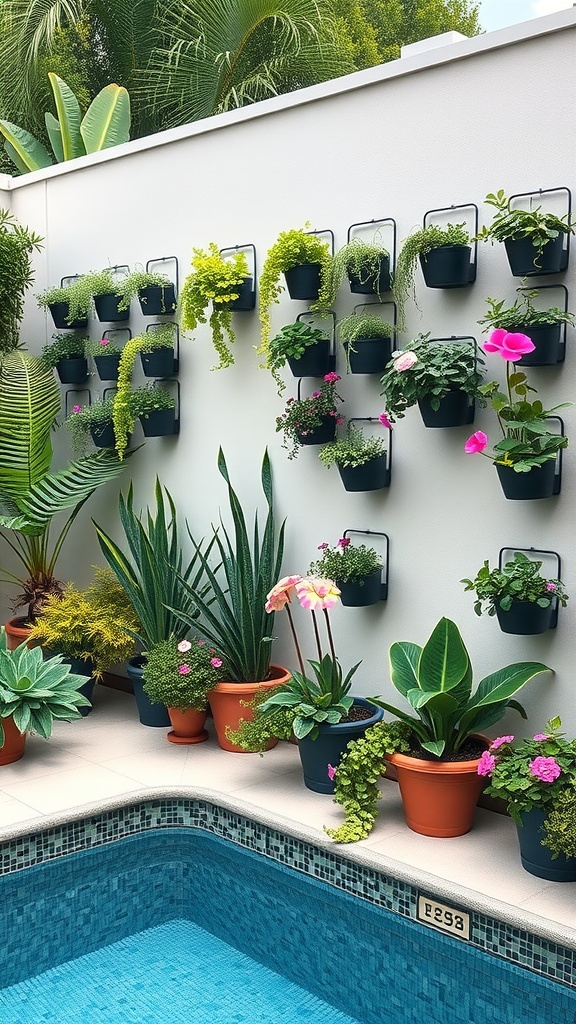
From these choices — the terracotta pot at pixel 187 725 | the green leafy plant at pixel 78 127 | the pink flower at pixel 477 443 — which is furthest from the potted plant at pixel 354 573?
the green leafy plant at pixel 78 127

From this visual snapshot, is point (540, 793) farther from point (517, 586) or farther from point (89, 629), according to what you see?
point (89, 629)

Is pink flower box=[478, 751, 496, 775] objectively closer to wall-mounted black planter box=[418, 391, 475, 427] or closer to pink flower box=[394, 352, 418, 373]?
wall-mounted black planter box=[418, 391, 475, 427]

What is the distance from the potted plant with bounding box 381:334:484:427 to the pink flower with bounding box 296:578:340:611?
2.45ft

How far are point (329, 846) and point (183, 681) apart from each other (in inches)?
49.7

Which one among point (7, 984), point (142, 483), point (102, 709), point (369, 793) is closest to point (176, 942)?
point (7, 984)

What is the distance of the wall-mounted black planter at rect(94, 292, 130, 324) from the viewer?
5.20m

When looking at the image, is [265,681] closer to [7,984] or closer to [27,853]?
[27,853]

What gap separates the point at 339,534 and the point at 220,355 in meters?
1.09

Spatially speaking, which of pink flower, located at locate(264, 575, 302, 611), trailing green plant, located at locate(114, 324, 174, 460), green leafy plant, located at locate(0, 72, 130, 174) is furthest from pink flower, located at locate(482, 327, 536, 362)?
green leafy plant, located at locate(0, 72, 130, 174)

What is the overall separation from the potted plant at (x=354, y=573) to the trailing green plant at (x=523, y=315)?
1119mm

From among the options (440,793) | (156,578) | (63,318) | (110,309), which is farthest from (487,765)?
(63,318)

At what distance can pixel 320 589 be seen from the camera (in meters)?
3.76

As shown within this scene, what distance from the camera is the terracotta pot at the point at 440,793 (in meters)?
3.47

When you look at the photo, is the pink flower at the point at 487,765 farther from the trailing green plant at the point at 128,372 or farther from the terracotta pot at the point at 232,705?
the trailing green plant at the point at 128,372
